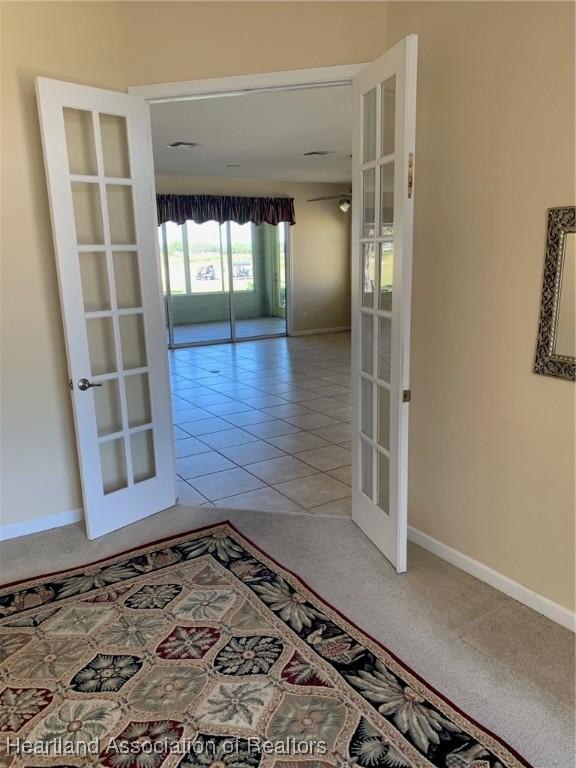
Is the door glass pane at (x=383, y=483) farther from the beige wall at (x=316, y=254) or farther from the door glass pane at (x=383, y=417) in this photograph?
the beige wall at (x=316, y=254)

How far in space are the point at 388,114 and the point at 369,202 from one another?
393 millimetres

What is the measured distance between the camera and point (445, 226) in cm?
254

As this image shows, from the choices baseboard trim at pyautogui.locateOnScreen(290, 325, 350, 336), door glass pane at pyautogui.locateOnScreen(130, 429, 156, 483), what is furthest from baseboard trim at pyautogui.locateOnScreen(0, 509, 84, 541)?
baseboard trim at pyautogui.locateOnScreen(290, 325, 350, 336)

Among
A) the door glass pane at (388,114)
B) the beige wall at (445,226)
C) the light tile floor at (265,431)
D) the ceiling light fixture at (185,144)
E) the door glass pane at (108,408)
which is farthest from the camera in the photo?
the ceiling light fixture at (185,144)

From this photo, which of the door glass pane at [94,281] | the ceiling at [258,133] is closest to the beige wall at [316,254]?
the ceiling at [258,133]

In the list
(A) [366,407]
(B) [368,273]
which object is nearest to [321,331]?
(A) [366,407]

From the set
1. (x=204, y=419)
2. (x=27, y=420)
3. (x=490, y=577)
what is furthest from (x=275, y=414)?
(x=490, y=577)

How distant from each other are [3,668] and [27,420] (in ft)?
4.47

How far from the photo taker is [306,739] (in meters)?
1.78

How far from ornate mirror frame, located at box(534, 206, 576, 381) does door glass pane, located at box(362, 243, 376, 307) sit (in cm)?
82

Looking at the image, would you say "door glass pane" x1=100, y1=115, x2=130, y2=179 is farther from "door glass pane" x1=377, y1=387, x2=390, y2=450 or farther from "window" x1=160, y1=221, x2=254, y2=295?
"window" x1=160, y1=221, x2=254, y2=295

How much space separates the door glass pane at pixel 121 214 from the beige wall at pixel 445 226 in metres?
0.35

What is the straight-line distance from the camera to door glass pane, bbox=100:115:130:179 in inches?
116

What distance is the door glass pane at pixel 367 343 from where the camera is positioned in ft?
9.27
